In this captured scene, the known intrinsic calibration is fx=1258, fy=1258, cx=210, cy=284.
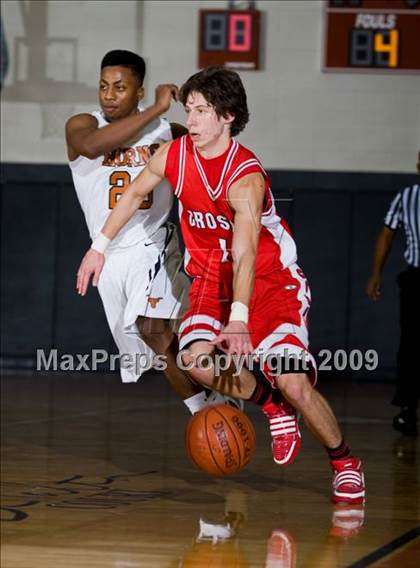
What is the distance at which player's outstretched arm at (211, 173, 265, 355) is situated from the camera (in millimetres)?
4582

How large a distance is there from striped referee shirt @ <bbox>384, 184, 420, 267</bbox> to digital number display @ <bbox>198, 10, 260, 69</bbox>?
383cm

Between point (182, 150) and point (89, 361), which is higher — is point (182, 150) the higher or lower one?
the higher one

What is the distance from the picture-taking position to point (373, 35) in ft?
36.8

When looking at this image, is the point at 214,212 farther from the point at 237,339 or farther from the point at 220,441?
the point at 220,441

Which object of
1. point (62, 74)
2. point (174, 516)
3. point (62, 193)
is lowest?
point (174, 516)

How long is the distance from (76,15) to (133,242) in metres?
6.39

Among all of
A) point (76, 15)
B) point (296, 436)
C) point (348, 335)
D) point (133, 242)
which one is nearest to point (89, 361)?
point (348, 335)

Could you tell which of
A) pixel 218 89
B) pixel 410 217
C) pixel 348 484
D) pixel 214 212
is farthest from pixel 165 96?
pixel 410 217

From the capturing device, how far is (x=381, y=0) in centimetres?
1117

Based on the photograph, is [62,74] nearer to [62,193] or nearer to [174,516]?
[62,193]

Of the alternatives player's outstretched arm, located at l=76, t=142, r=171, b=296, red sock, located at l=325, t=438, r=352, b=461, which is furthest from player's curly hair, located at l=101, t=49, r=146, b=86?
red sock, located at l=325, t=438, r=352, b=461

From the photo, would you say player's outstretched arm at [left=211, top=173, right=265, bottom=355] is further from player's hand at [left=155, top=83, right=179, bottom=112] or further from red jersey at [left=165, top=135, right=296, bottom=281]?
player's hand at [left=155, top=83, right=179, bottom=112]

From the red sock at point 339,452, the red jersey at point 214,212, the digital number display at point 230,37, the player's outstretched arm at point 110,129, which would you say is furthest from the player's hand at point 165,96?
the digital number display at point 230,37

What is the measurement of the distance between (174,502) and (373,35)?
23.4 feet
